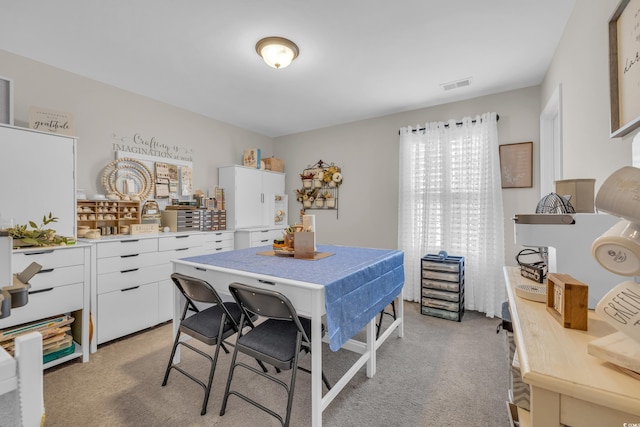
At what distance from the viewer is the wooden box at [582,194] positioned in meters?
1.48

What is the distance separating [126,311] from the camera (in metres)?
2.72

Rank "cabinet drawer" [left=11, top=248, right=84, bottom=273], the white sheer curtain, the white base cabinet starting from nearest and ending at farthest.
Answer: "cabinet drawer" [left=11, top=248, right=84, bottom=273] → the white base cabinet → the white sheer curtain

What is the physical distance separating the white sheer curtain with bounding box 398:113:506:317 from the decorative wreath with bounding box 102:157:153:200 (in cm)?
324

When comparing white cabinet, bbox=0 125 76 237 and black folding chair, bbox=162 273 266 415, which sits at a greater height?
white cabinet, bbox=0 125 76 237

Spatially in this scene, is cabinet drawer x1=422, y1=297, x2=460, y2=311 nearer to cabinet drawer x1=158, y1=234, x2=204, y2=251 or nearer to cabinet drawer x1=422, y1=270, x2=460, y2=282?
cabinet drawer x1=422, y1=270, x2=460, y2=282

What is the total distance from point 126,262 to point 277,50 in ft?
7.99

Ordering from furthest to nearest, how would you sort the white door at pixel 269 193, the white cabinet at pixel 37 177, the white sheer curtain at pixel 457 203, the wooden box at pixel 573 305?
1. the white door at pixel 269 193
2. the white sheer curtain at pixel 457 203
3. the white cabinet at pixel 37 177
4. the wooden box at pixel 573 305

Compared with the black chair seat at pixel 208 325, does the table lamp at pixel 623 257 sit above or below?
above

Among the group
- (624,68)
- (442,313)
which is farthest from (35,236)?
(442,313)

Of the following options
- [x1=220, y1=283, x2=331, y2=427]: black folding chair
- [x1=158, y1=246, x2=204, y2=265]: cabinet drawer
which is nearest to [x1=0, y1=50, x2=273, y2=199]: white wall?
[x1=158, y1=246, x2=204, y2=265]: cabinet drawer

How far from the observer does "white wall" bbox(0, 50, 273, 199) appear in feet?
8.39

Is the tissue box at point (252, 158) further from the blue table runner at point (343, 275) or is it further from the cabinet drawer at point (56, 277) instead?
the cabinet drawer at point (56, 277)

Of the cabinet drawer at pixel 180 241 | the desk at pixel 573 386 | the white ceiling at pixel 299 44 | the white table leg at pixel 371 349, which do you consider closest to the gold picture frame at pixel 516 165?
the white ceiling at pixel 299 44

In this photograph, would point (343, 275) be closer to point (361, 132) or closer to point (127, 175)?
point (127, 175)
